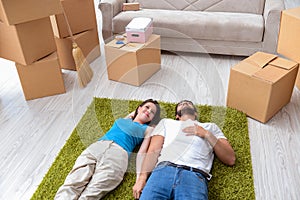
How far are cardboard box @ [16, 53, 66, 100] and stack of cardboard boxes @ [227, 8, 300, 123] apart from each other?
1165 millimetres

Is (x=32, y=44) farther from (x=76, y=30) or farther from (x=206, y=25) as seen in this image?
(x=206, y=25)

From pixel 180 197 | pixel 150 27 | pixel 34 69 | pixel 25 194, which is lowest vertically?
pixel 25 194

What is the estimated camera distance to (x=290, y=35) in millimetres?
1979

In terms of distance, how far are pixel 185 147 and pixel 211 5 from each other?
1.67 metres

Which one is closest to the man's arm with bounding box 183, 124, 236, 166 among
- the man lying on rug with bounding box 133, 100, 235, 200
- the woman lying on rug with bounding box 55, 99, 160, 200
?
the man lying on rug with bounding box 133, 100, 235, 200

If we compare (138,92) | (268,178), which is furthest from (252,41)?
(268,178)

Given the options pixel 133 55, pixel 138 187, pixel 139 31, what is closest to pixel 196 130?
pixel 138 187

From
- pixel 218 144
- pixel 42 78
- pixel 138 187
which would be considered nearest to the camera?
pixel 138 187

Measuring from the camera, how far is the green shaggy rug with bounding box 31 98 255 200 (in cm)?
144

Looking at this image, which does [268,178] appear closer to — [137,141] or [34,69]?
[137,141]

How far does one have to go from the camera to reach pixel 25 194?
1.49 m

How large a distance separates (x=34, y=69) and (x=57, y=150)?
65 centimetres

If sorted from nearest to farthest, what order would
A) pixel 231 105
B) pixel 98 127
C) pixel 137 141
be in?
pixel 137 141, pixel 98 127, pixel 231 105

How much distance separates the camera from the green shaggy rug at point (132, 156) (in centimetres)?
144
